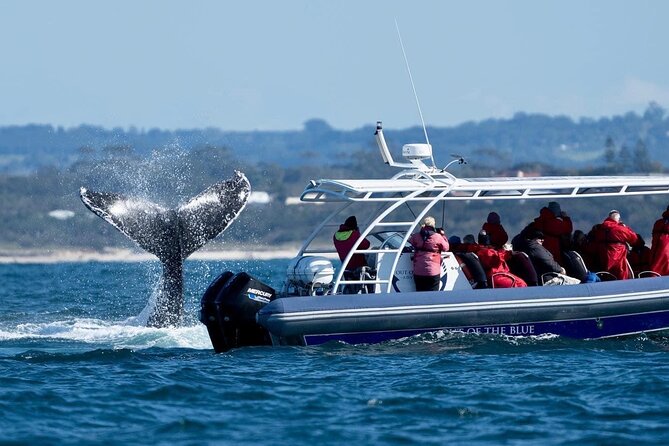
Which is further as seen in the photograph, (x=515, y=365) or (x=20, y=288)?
(x=20, y=288)

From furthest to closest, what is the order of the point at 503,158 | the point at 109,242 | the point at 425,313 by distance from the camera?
the point at 503,158 → the point at 109,242 → the point at 425,313

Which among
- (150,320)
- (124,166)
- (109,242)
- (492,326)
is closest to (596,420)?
(492,326)

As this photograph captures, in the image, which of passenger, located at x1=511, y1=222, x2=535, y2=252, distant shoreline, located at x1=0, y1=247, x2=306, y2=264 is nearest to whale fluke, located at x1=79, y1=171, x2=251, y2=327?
passenger, located at x1=511, y1=222, x2=535, y2=252

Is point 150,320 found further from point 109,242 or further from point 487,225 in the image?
point 109,242

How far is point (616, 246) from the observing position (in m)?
17.9

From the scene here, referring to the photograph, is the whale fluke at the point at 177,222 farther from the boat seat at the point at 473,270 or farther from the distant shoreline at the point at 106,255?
the distant shoreline at the point at 106,255

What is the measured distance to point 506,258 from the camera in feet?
58.1

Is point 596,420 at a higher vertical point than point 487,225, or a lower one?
lower

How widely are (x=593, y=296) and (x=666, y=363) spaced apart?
1543 millimetres

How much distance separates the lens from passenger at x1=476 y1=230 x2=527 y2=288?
17.5 meters

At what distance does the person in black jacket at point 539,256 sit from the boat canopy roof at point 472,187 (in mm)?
562

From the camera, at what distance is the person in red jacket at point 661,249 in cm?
1797

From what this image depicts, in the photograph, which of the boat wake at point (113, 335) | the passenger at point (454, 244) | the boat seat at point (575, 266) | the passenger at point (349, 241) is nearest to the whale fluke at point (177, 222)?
the boat wake at point (113, 335)

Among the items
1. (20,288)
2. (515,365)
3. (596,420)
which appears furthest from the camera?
(20,288)
